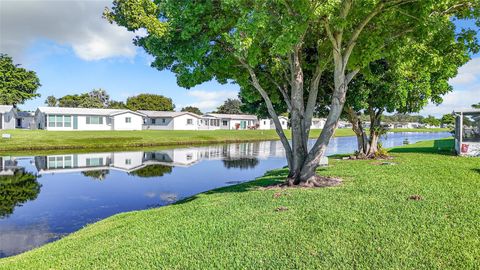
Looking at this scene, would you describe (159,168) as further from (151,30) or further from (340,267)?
(340,267)

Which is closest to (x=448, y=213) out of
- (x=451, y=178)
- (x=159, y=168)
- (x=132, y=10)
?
(x=451, y=178)

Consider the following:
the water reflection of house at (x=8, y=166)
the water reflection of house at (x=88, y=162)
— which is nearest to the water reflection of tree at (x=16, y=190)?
the water reflection of house at (x=8, y=166)

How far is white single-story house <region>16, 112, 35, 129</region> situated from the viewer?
64.4 m

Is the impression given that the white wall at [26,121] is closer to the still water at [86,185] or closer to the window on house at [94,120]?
the window on house at [94,120]

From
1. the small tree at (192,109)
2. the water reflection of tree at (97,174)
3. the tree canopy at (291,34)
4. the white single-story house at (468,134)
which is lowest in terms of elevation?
the water reflection of tree at (97,174)

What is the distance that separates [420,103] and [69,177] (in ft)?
69.4

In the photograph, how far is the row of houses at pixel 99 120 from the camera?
54.4 m

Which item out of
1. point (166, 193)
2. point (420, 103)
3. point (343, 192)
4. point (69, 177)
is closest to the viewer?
point (343, 192)

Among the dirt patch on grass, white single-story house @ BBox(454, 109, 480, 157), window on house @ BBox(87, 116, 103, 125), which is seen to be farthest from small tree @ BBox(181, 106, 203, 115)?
the dirt patch on grass

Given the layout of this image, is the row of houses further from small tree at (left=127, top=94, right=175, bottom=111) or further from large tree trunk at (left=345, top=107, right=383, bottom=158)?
large tree trunk at (left=345, top=107, right=383, bottom=158)

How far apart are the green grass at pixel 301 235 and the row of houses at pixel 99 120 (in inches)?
1686

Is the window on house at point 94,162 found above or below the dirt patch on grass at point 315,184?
below

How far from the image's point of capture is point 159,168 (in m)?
24.9

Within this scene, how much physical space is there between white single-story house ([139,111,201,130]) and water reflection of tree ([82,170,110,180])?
42076mm
